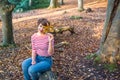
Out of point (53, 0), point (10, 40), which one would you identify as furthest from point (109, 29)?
point (53, 0)

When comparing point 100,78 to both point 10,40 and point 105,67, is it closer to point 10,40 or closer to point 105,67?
point 105,67

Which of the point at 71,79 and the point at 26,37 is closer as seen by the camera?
the point at 71,79

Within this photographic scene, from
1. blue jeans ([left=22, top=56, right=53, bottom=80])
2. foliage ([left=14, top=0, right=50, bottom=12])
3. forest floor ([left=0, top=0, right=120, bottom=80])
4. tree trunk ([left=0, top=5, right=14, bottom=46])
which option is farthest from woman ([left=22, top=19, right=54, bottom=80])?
foliage ([left=14, top=0, right=50, bottom=12])

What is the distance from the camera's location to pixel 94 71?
26.2 feet

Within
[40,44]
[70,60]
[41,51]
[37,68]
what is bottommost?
[70,60]

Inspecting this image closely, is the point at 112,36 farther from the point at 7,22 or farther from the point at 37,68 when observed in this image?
the point at 7,22

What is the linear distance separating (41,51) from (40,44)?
0.53ft

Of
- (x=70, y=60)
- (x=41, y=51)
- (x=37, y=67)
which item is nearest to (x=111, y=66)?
(x=70, y=60)

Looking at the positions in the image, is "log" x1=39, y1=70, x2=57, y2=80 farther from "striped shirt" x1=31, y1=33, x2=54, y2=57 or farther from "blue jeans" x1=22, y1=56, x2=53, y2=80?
"striped shirt" x1=31, y1=33, x2=54, y2=57

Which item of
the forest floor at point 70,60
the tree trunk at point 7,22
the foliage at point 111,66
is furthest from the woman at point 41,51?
the tree trunk at point 7,22

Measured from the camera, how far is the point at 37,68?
6387 millimetres

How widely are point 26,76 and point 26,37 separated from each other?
23.1 ft

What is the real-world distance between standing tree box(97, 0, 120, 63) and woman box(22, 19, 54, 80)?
92.9 inches

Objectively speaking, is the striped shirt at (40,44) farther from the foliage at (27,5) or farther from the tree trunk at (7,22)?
the foliage at (27,5)
